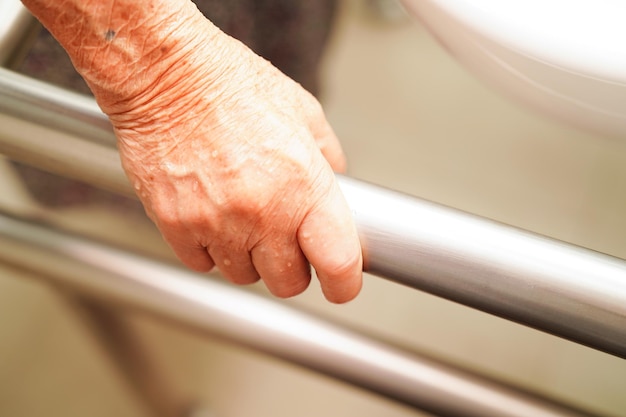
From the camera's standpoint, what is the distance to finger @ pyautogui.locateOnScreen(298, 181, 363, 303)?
0.86 ft

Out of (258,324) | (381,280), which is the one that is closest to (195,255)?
(258,324)

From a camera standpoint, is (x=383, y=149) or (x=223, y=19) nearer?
(x=223, y=19)

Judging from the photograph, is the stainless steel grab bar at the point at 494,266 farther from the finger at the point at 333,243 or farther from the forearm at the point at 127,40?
the forearm at the point at 127,40

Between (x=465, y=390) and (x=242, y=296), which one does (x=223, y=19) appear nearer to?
(x=242, y=296)

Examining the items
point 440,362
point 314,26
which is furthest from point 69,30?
point 314,26

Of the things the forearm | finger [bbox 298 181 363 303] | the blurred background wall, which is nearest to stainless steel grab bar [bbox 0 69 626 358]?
finger [bbox 298 181 363 303]

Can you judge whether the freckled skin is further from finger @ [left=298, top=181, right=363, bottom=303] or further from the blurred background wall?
the blurred background wall

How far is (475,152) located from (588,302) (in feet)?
1.72

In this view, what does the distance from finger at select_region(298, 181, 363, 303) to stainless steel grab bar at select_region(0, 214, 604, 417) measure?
15cm

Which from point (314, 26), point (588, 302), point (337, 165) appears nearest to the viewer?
point (588, 302)

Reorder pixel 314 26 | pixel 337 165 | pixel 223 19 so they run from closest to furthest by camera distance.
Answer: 1. pixel 337 165
2. pixel 223 19
3. pixel 314 26

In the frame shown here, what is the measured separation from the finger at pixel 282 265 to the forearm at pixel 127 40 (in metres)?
0.10

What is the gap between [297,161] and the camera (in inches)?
10.8

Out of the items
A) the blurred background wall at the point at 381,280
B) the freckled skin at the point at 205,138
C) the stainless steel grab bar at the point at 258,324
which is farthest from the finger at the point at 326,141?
the blurred background wall at the point at 381,280
